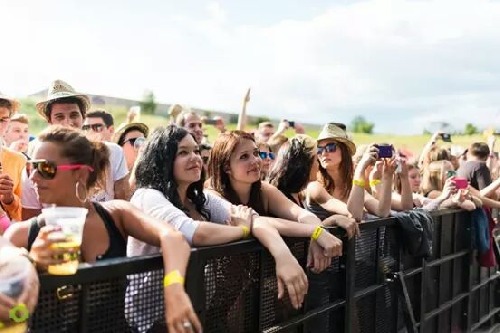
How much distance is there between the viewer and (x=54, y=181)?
2814 millimetres

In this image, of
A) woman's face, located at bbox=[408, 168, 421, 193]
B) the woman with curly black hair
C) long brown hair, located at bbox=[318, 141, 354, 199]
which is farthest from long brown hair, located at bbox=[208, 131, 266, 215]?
woman's face, located at bbox=[408, 168, 421, 193]

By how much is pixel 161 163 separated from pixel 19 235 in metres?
1.10

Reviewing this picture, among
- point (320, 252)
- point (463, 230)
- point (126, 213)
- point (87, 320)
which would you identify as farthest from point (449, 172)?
point (87, 320)

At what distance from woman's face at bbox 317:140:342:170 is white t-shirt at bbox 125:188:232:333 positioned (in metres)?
1.57

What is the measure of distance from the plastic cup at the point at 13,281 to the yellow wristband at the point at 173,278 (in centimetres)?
63

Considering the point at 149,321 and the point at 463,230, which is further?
the point at 463,230

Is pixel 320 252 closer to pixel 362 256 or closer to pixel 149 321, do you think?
pixel 362 256

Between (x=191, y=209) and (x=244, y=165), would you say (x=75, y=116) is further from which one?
(x=191, y=209)

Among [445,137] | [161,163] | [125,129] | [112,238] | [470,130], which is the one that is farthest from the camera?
[470,130]

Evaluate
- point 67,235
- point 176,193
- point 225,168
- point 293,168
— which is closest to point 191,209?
point 176,193

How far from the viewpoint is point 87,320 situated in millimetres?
2332

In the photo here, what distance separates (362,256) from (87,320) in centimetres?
252

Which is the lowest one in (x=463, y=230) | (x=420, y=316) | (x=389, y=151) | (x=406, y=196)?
(x=420, y=316)

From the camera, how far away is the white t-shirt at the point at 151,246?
256cm
